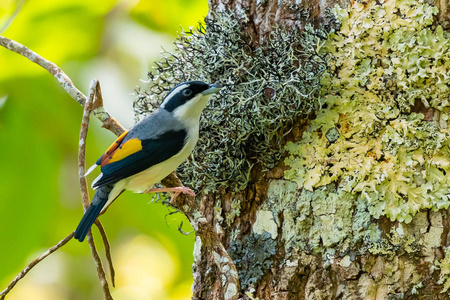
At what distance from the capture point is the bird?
1890 mm

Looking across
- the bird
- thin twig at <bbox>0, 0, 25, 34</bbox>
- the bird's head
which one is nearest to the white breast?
the bird

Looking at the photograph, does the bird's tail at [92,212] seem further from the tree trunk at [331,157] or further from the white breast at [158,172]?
the tree trunk at [331,157]

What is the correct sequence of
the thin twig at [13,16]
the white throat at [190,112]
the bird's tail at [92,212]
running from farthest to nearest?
the thin twig at [13,16]
the white throat at [190,112]
the bird's tail at [92,212]

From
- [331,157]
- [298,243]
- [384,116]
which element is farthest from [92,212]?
[384,116]

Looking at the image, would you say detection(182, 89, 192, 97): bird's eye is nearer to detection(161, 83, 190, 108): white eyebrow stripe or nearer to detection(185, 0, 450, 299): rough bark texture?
detection(161, 83, 190, 108): white eyebrow stripe

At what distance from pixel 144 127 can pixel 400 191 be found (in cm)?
103

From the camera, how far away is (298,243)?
5.79ft

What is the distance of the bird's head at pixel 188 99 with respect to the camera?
183 centimetres

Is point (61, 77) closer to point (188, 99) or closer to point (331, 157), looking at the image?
point (188, 99)

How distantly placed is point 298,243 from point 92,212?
784mm

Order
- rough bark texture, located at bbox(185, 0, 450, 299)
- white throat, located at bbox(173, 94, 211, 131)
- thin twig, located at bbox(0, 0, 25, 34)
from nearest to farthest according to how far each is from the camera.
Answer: rough bark texture, located at bbox(185, 0, 450, 299)
white throat, located at bbox(173, 94, 211, 131)
thin twig, located at bbox(0, 0, 25, 34)

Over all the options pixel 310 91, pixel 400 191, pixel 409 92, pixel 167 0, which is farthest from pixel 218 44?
pixel 400 191

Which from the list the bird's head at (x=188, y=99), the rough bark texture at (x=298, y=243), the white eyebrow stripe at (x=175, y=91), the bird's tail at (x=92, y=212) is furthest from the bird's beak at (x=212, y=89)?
the bird's tail at (x=92, y=212)

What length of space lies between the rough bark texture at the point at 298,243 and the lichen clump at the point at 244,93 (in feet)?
0.20
